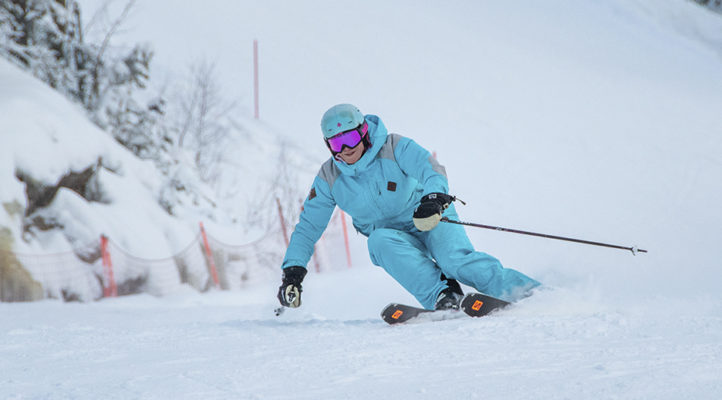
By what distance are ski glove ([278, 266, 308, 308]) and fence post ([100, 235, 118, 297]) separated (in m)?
4.35

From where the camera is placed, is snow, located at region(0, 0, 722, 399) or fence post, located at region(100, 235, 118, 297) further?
fence post, located at region(100, 235, 118, 297)

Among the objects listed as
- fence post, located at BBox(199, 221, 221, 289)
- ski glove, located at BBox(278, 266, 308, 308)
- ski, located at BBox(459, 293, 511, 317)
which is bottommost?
fence post, located at BBox(199, 221, 221, 289)

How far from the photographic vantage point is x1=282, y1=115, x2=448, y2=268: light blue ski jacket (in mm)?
3275

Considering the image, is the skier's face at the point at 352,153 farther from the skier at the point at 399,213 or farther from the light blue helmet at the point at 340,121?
the light blue helmet at the point at 340,121

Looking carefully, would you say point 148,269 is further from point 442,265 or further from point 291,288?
point 442,265

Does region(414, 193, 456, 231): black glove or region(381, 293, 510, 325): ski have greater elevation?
region(414, 193, 456, 231): black glove

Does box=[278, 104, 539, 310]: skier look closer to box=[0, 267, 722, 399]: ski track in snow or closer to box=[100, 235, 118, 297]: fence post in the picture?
box=[0, 267, 722, 399]: ski track in snow

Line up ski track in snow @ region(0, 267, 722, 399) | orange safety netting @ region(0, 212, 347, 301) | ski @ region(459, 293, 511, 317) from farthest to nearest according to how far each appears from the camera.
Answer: orange safety netting @ region(0, 212, 347, 301) → ski @ region(459, 293, 511, 317) → ski track in snow @ region(0, 267, 722, 399)

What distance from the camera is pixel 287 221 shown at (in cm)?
1186

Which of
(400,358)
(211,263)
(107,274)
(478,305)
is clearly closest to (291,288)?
(478,305)

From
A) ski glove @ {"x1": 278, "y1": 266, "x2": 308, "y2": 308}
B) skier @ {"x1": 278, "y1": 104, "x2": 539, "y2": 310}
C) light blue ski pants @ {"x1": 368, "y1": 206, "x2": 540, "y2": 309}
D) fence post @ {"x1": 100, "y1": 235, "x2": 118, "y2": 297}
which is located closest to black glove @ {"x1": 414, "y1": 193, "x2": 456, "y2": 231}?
skier @ {"x1": 278, "y1": 104, "x2": 539, "y2": 310}

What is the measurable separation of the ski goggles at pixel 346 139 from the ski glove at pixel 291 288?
72 centimetres

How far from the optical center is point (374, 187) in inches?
132

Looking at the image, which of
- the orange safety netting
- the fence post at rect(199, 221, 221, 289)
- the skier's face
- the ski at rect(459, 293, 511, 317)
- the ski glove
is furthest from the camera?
the fence post at rect(199, 221, 221, 289)
